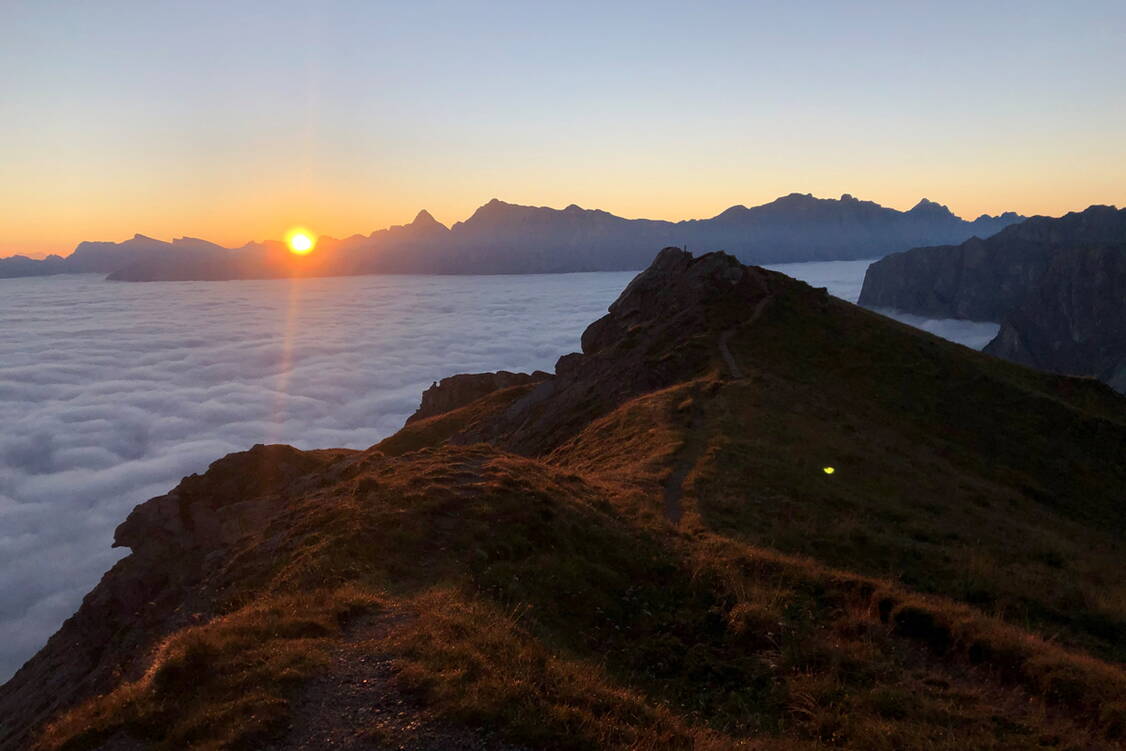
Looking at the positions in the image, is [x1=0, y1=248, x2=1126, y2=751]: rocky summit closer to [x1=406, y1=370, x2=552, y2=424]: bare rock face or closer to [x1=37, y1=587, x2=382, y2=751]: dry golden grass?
[x1=37, y1=587, x2=382, y2=751]: dry golden grass

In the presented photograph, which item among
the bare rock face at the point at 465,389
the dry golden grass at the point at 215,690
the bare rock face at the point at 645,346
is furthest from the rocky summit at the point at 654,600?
the bare rock face at the point at 465,389

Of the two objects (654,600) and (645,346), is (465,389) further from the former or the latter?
(654,600)

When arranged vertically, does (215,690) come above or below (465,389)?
above

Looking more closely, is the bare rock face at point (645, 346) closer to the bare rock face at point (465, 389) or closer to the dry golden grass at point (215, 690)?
the bare rock face at point (465, 389)

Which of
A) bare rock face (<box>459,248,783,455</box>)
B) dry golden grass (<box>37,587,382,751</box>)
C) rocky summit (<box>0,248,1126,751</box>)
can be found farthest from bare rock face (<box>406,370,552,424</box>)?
dry golden grass (<box>37,587,382,751</box>)

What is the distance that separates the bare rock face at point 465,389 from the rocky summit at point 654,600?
53799mm

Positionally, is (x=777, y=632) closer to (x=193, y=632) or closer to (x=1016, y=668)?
(x=1016, y=668)

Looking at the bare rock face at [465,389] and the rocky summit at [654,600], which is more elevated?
the rocky summit at [654,600]

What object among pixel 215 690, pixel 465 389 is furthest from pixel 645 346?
pixel 215 690

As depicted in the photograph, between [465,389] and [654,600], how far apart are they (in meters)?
84.0

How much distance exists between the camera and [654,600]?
17.2 metres

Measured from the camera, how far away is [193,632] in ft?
42.9

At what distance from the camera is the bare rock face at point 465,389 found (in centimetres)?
9725

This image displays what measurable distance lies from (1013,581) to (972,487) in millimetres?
16286
